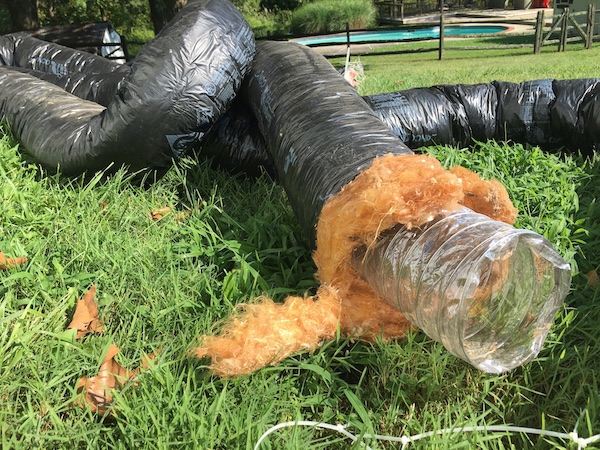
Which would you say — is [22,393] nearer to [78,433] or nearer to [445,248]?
[78,433]

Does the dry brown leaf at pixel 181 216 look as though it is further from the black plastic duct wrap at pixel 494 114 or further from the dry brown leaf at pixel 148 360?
the dry brown leaf at pixel 148 360

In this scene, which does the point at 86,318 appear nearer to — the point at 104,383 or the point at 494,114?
the point at 104,383

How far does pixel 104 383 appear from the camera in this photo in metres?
1.73

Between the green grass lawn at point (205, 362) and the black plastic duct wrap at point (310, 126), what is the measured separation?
0.31 m

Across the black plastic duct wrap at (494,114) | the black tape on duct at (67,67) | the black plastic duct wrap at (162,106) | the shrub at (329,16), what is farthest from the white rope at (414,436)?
the shrub at (329,16)

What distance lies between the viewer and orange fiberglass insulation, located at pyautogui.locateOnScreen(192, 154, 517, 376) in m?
1.65

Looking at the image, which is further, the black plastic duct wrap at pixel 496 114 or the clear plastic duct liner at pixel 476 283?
the black plastic duct wrap at pixel 496 114

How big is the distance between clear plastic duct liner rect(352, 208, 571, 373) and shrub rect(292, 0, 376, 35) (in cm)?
2528

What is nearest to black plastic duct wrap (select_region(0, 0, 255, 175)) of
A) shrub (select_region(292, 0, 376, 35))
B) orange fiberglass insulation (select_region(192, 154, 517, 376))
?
orange fiberglass insulation (select_region(192, 154, 517, 376))

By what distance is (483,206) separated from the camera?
190 cm

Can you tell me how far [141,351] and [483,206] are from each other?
1302mm

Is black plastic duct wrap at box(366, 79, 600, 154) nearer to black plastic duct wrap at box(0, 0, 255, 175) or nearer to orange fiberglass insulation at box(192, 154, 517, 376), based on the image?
black plastic duct wrap at box(0, 0, 255, 175)

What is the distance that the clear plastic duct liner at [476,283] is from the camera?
1.40 meters

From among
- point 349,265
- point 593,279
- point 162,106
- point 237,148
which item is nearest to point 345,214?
point 349,265
